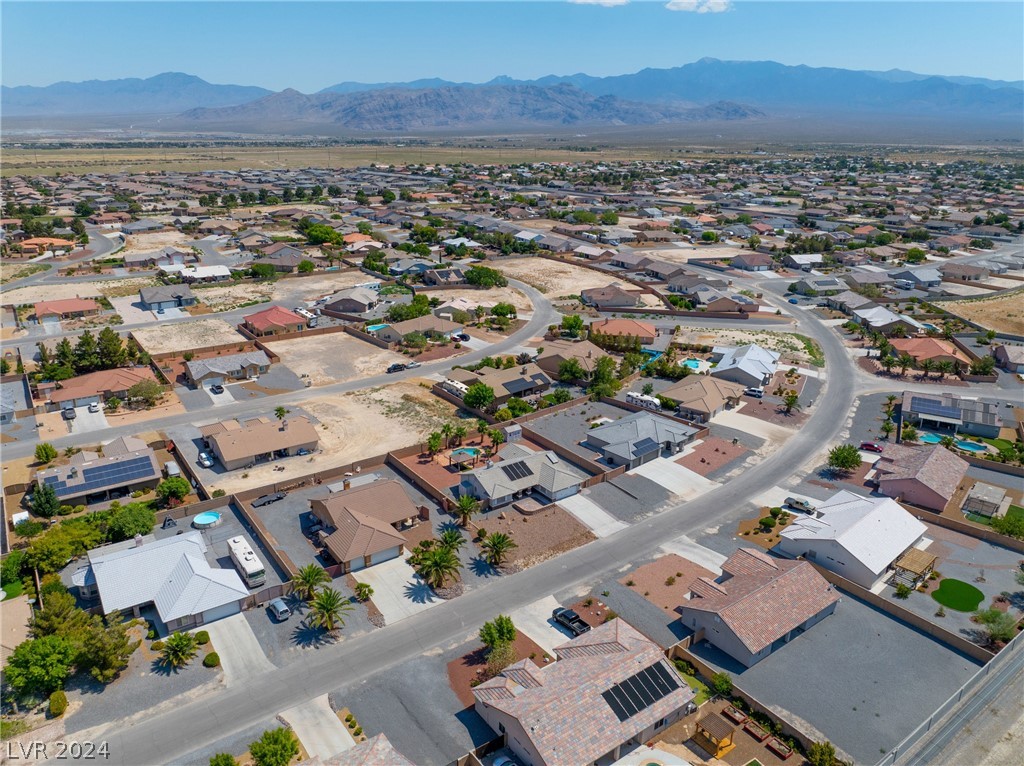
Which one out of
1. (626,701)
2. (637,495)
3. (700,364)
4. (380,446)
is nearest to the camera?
(626,701)

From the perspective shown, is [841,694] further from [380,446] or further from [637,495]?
[380,446]

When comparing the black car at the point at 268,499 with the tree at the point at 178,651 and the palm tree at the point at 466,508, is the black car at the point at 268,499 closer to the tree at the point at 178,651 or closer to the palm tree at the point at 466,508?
the palm tree at the point at 466,508

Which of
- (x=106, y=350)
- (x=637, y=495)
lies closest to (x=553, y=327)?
(x=637, y=495)

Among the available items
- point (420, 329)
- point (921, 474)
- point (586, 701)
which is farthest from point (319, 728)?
point (420, 329)

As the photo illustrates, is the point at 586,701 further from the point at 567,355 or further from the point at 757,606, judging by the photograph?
the point at 567,355

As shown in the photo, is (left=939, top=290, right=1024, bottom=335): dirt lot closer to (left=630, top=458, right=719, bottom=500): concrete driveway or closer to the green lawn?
(left=630, top=458, right=719, bottom=500): concrete driveway

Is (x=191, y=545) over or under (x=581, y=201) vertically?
under

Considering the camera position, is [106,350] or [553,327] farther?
[553,327]

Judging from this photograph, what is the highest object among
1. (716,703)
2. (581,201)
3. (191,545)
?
(581,201)
